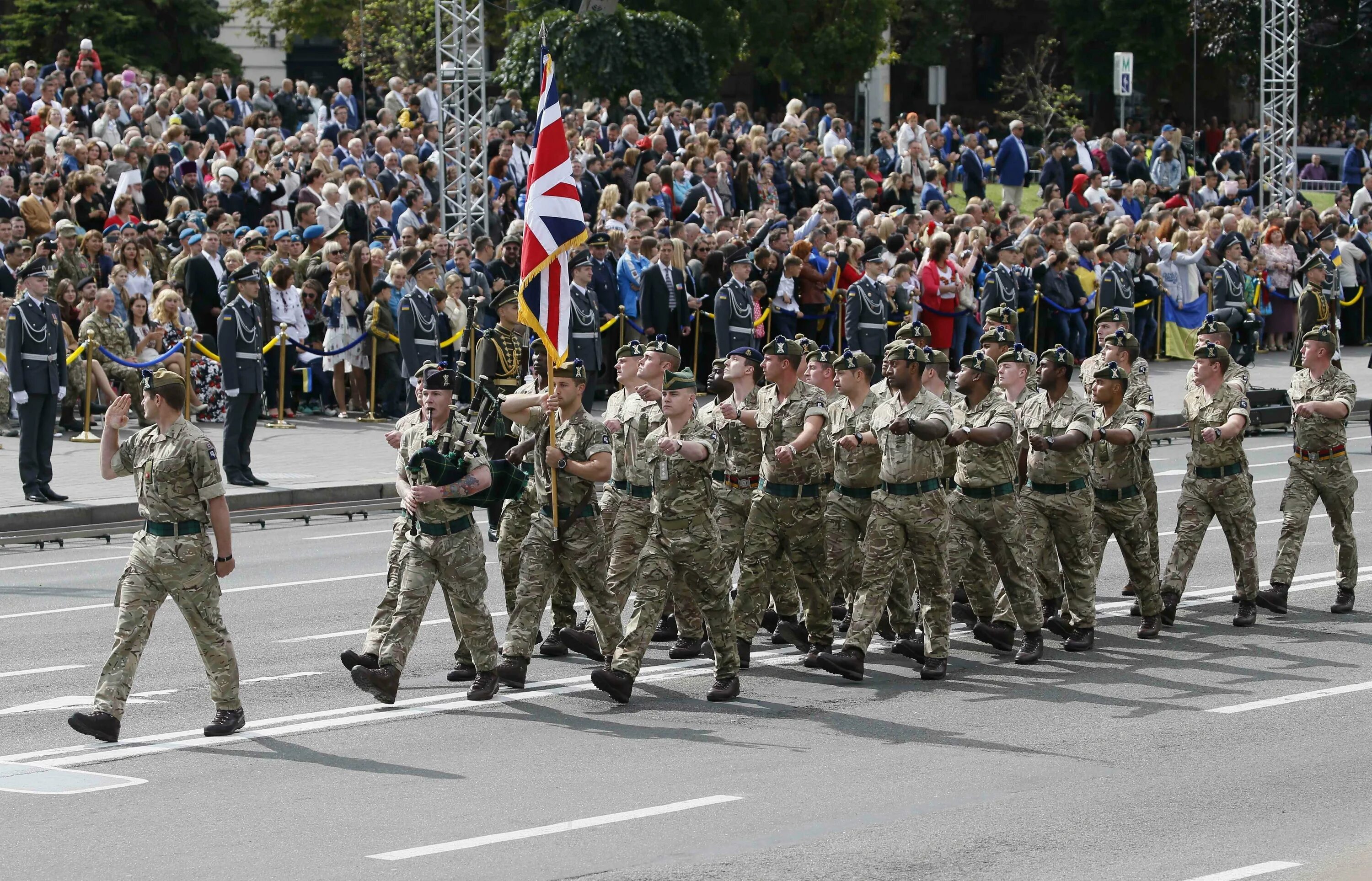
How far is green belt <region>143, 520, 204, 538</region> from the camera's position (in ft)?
35.2

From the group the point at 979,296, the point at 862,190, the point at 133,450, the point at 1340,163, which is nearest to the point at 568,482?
the point at 133,450

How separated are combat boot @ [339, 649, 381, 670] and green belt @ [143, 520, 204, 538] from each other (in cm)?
120

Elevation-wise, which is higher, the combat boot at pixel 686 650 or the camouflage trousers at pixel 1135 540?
the camouflage trousers at pixel 1135 540

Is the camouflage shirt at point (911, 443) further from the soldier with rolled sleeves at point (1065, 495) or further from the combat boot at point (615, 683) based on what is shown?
the combat boot at point (615, 683)

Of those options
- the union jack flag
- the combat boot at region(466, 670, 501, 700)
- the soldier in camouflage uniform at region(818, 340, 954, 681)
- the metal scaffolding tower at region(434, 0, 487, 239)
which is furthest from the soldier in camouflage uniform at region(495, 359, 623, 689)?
the metal scaffolding tower at region(434, 0, 487, 239)

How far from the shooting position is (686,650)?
12.8 metres

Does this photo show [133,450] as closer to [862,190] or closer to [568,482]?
A: [568,482]

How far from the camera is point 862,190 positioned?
30.0 meters

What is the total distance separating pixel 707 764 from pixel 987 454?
3591mm

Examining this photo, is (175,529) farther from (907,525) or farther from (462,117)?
(462,117)

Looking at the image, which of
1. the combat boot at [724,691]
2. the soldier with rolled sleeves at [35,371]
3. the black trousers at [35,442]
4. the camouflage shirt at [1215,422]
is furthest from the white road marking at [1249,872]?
the black trousers at [35,442]

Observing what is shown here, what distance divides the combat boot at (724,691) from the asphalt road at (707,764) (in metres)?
0.21

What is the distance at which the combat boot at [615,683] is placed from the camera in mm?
11328

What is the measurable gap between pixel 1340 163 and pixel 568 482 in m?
37.9
